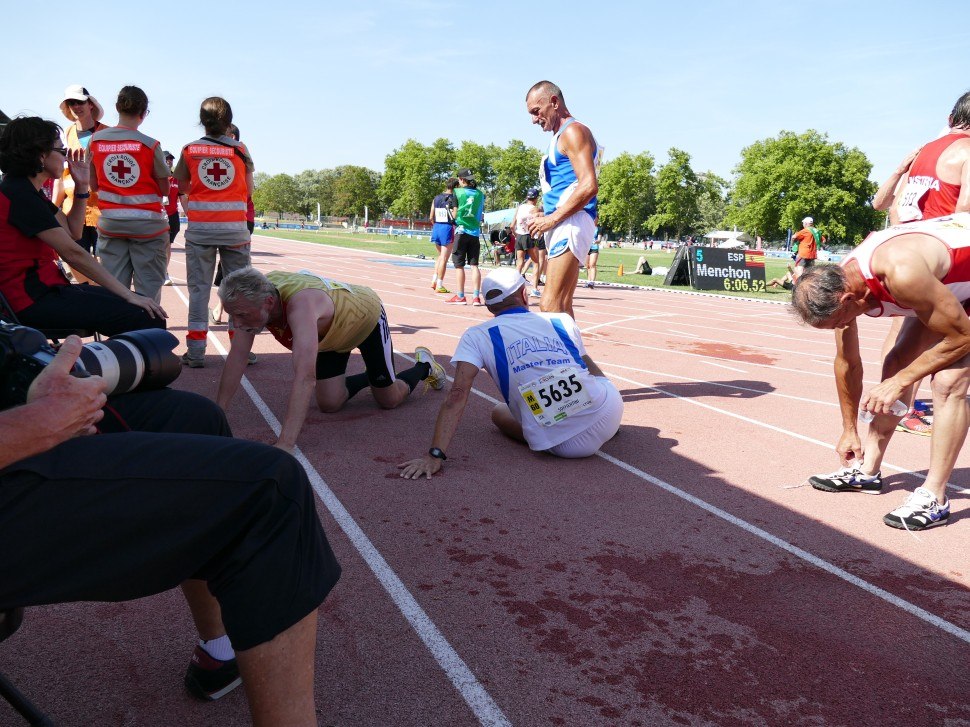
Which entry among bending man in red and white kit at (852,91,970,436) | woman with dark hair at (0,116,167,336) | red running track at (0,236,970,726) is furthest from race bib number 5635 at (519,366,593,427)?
bending man in red and white kit at (852,91,970,436)

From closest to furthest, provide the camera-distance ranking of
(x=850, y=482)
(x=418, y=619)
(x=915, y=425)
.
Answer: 1. (x=418, y=619)
2. (x=850, y=482)
3. (x=915, y=425)

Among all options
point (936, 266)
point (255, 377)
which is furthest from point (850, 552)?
point (255, 377)

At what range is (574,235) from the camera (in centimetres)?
530

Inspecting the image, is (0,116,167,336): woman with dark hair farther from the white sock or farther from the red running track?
the white sock

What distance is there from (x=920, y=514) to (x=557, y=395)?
6.29 ft

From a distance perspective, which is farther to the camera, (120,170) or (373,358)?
(120,170)

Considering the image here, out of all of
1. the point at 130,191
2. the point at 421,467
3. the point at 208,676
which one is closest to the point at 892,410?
the point at 421,467

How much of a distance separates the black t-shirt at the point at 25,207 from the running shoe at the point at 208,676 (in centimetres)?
272

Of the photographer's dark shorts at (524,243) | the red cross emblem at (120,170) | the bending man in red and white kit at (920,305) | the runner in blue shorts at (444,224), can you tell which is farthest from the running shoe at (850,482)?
the photographer's dark shorts at (524,243)

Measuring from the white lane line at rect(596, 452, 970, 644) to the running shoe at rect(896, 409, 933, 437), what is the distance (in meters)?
2.52

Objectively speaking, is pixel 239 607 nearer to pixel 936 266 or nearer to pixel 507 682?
pixel 507 682

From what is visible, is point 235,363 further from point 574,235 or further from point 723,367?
point 723,367

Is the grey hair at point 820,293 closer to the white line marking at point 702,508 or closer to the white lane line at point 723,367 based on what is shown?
the white line marking at point 702,508

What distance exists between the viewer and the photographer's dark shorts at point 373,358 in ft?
16.2
